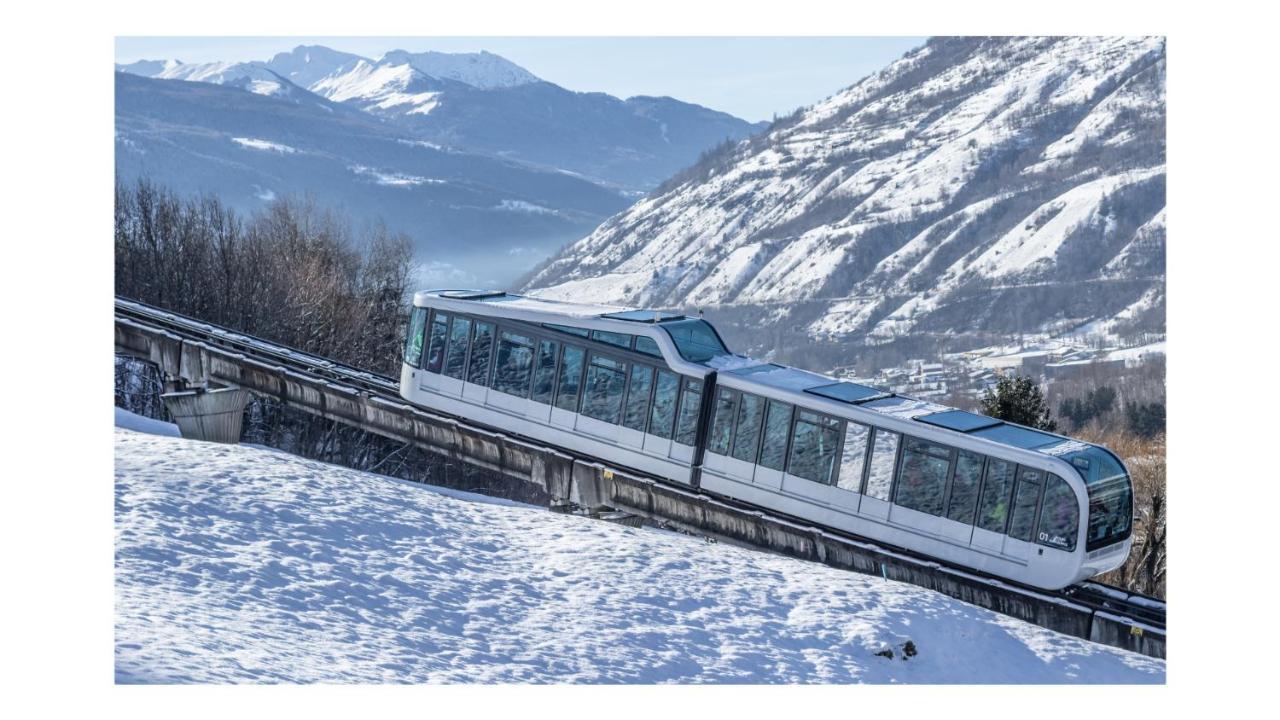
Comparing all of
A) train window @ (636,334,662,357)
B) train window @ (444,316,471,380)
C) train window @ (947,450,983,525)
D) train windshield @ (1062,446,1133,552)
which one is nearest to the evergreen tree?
train windshield @ (1062,446,1133,552)

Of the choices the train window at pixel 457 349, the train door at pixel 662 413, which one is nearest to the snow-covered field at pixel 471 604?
the train door at pixel 662 413

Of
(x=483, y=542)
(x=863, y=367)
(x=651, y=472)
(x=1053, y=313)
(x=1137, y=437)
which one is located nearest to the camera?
(x=483, y=542)

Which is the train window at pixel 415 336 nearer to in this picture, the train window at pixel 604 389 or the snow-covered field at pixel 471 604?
the train window at pixel 604 389

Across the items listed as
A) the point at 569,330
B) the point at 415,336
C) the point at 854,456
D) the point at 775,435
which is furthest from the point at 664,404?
the point at 415,336

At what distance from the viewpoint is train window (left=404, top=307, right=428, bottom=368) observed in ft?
100

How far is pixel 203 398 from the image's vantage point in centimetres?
3275

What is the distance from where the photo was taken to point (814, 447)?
987 inches

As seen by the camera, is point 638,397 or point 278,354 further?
point 278,354

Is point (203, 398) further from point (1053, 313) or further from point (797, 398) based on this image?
point (1053, 313)

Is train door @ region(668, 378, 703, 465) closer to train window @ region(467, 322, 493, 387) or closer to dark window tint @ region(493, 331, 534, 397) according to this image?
dark window tint @ region(493, 331, 534, 397)

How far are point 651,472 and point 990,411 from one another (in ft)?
52.4

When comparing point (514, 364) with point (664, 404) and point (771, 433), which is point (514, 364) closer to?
point (664, 404)

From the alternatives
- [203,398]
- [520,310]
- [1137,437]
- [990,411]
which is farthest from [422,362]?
[1137,437]

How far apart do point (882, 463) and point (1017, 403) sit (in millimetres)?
16072
